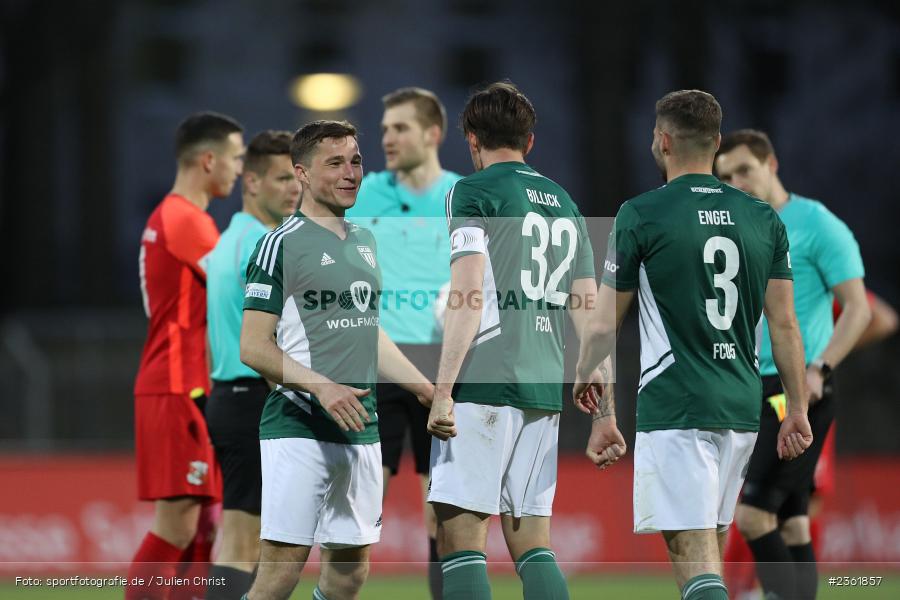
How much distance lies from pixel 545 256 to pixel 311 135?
Result: 3.39 feet

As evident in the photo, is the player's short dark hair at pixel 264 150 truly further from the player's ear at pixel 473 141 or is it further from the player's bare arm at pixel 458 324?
the player's bare arm at pixel 458 324

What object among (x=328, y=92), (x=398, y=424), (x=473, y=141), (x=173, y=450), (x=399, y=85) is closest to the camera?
(x=473, y=141)

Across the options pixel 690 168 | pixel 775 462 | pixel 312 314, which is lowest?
pixel 775 462

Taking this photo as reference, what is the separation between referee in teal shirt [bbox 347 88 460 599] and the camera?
6.39 metres

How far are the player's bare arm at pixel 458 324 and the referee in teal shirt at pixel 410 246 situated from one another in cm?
169

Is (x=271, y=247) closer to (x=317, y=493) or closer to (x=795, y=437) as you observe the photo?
(x=317, y=493)

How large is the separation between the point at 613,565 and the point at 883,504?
2400mm

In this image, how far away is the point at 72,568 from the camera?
32.3 ft

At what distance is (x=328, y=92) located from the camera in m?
21.7

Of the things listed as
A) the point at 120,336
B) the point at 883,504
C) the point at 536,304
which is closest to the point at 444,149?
the point at 120,336

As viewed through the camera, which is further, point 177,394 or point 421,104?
point 421,104

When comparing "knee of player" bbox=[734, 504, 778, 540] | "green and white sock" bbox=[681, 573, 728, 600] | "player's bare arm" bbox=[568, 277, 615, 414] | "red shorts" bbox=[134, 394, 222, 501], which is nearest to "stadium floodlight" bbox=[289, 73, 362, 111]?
"red shorts" bbox=[134, 394, 222, 501]

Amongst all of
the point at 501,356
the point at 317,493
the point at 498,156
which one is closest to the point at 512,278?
the point at 501,356

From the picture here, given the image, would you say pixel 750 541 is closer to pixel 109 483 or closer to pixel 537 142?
pixel 109 483
